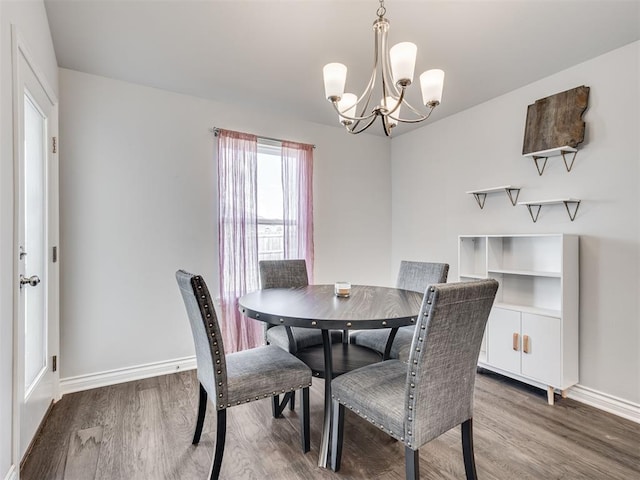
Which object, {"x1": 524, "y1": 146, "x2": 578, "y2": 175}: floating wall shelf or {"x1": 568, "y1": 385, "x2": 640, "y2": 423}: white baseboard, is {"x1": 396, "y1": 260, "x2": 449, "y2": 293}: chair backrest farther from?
{"x1": 568, "y1": 385, "x2": 640, "y2": 423}: white baseboard

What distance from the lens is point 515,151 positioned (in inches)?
115

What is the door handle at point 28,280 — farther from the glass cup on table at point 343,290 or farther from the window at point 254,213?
the glass cup on table at point 343,290

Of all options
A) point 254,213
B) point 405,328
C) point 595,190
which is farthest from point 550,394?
point 254,213

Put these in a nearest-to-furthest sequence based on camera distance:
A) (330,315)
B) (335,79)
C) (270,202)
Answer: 1. (330,315)
2. (335,79)
3. (270,202)

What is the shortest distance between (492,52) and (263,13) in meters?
1.60

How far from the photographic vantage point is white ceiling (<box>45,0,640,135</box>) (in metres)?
1.92

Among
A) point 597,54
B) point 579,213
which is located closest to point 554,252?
point 579,213

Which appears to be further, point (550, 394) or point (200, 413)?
point (550, 394)

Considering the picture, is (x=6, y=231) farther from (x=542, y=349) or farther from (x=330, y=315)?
(x=542, y=349)

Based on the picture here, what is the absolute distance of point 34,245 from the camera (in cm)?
200

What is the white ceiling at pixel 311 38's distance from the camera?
192 centimetres

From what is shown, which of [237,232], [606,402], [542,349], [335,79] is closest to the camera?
[335,79]

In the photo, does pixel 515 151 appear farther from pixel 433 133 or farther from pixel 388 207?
pixel 388 207

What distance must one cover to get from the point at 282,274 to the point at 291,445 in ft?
4.24
